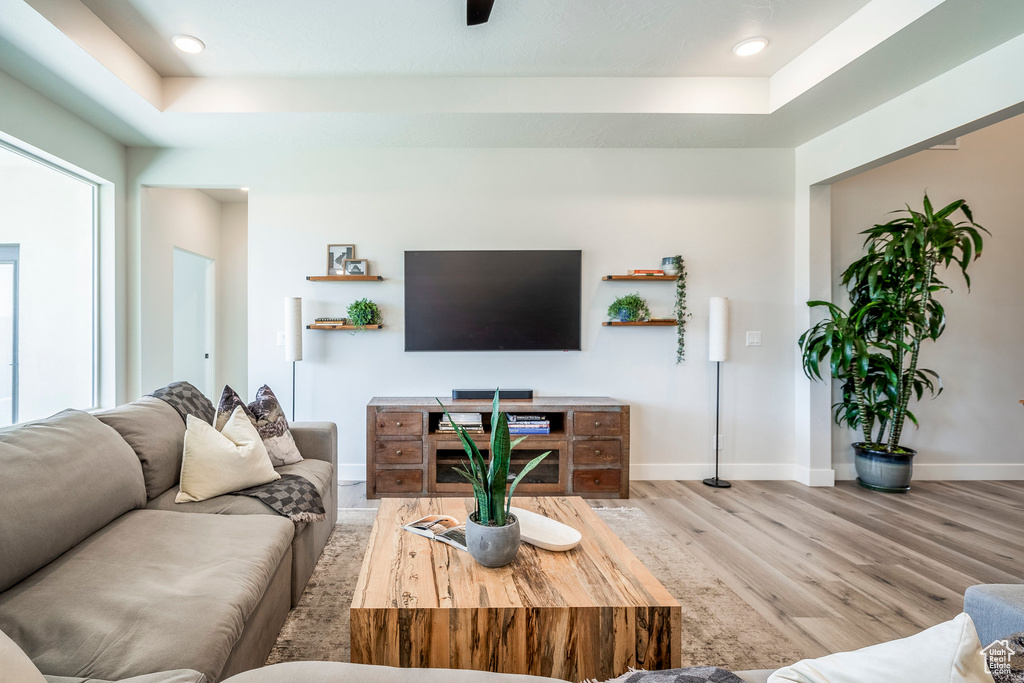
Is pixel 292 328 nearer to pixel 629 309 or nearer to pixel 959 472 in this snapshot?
pixel 629 309

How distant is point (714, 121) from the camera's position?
10.8 ft

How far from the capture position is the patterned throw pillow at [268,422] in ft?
7.61

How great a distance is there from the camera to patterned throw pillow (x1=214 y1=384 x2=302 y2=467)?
91.3 inches

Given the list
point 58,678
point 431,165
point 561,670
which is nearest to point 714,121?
point 431,165

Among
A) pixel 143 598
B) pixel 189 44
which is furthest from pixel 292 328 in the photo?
pixel 143 598

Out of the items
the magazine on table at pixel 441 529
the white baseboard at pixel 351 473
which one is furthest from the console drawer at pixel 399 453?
the magazine on table at pixel 441 529

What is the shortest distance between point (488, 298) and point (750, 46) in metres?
2.25

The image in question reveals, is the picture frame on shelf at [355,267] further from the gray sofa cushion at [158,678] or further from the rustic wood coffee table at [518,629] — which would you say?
the gray sofa cushion at [158,678]

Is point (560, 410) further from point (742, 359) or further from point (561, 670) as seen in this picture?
point (561, 670)

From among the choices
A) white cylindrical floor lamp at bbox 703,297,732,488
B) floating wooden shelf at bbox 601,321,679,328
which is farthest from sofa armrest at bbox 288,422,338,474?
white cylindrical floor lamp at bbox 703,297,732,488

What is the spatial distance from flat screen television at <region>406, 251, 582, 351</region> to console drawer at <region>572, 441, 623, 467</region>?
0.80 metres

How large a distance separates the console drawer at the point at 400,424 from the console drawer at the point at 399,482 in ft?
0.87

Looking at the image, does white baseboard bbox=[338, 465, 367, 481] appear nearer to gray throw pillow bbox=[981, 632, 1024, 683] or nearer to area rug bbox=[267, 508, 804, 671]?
area rug bbox=[267, 508, 804, 671]

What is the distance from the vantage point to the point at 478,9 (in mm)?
2166
